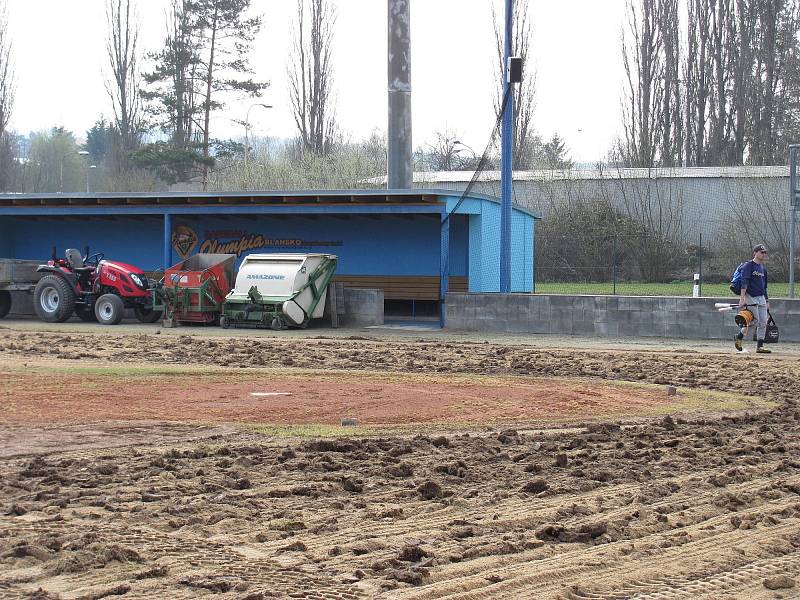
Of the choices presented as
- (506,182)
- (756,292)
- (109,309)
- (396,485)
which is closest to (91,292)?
(109,309)

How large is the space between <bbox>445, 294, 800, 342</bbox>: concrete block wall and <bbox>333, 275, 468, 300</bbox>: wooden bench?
318 centimetres

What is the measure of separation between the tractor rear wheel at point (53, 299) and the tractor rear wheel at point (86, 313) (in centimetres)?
32

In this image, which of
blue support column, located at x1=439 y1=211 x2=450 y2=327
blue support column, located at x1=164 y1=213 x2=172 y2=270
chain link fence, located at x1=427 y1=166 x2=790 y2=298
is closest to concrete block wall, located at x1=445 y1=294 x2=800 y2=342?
blue support column, located at x1=439 y1=211 x2=450 y2=327

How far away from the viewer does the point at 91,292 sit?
2920 centimetres

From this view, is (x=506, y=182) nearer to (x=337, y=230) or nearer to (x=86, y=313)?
(x=337, y=230)

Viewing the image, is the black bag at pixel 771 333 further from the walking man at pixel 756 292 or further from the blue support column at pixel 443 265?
the blue support column at pixel 443 265

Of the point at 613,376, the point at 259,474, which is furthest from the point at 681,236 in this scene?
the point at 259,474

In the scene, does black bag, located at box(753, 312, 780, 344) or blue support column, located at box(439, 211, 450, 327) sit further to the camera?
blue support column, located at box(439, 211, 450, 327)

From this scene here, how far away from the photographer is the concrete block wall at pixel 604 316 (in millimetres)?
24641

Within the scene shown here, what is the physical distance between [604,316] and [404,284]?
7.02m

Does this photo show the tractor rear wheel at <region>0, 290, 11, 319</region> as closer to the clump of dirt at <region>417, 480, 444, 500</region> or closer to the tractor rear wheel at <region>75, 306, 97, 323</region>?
the tractor rear wheel at <region>75, 306, 97, 323</region>

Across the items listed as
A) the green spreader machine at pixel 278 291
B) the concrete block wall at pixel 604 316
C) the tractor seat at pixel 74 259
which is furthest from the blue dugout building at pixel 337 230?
the tractor seat at pixel 74 259

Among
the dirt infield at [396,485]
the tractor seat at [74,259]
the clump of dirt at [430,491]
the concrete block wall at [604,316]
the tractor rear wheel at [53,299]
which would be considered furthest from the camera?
the tractor seat at [74,259]

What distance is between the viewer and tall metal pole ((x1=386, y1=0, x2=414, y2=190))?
31812mm
